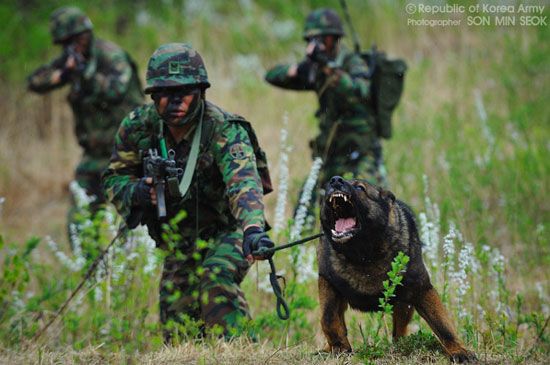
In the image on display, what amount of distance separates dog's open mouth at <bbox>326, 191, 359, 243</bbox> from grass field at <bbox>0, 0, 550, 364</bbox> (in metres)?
0.62

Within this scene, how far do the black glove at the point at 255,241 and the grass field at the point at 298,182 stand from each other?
24.0 inches

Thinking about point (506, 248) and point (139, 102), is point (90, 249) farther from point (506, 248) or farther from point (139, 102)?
point (506, 248)

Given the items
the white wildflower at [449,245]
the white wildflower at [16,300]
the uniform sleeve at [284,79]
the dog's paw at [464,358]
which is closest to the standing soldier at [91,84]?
the uniform sleeve at [284,79]

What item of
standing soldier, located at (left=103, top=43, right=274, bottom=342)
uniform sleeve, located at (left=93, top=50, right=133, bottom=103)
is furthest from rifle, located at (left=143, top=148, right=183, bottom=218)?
uniform sleeve, located at (left=93, top=50, right=133, bottom=103)

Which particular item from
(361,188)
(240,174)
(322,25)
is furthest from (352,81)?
(361,188)

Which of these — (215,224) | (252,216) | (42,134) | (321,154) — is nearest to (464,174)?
(321,154)

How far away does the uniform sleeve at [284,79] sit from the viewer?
8391 mm

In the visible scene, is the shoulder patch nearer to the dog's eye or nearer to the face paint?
the face paint

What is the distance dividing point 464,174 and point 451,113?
3401 millimetres

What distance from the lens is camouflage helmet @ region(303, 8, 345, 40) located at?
8258mm

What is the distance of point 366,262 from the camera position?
473cm

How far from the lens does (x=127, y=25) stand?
16094 mm

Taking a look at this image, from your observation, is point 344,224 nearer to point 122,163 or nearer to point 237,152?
point 237,152

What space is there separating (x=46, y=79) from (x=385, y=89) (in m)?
3.43
